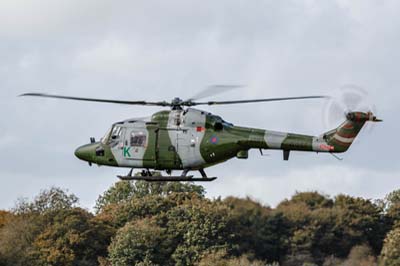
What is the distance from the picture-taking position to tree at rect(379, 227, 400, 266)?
116m

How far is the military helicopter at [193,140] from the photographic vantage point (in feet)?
197

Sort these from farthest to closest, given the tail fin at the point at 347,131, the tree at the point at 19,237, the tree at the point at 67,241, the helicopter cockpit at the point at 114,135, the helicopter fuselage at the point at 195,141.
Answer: the tree at the point at 67,241 → the tree at the point at 19,237 → the helicopter cockpit at the point at 114,135 → the helicopter fuselage at the point at 195,141 → the tail fin at the point at 347,131

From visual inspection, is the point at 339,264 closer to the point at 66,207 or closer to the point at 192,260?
the point at 192,260

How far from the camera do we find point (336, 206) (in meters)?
130

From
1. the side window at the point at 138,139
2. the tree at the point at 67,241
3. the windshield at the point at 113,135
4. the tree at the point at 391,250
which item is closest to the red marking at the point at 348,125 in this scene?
the side window at the point at 138,139

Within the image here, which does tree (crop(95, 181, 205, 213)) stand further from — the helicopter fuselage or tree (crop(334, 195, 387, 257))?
the helicopter fuselage

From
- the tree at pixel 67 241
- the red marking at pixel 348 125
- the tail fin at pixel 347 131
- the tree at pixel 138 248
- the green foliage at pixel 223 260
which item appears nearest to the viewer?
the tail fin at pixel 347 131

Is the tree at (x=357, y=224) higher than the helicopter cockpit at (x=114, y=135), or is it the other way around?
the tree at (x=357, y=224)

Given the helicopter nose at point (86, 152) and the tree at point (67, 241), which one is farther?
the tree at point (67, 241)

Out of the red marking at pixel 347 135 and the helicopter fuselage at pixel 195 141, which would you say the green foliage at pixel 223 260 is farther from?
the red marking at pixel 347 135

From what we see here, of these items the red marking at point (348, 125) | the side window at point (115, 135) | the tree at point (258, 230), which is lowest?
the red marking at point (348, 125)

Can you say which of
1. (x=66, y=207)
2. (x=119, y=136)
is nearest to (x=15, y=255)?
(x=66, y=207)

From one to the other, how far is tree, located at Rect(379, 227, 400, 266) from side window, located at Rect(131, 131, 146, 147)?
53391mm

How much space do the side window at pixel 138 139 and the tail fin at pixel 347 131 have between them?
726cm
